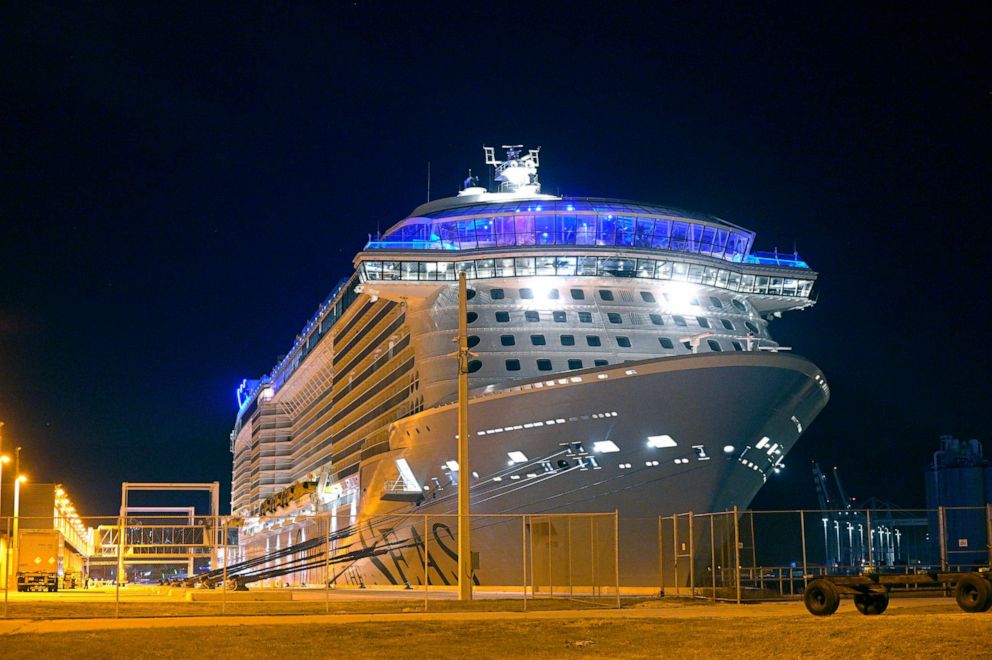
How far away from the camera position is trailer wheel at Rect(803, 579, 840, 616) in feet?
69.5

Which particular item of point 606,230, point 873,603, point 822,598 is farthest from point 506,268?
point 873,603

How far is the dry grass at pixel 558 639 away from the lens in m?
16.3

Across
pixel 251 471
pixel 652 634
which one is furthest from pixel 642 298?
pixel 251 471

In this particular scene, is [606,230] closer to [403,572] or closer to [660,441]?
[660,441]

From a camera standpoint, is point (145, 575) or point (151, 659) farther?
point (145, 575)

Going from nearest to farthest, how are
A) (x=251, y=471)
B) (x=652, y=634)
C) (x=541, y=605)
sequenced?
(x=652, y=634) < (x=541, y=605) < (x=251, y=471)

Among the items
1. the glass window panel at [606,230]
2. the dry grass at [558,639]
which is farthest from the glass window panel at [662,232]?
the dry grass at [558,639]

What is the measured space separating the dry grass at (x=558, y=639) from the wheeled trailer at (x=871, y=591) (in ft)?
1.64

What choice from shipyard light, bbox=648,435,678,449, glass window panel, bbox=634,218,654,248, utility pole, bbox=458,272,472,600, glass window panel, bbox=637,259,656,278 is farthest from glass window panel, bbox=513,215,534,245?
utility pole, bbox=458,272,472,600

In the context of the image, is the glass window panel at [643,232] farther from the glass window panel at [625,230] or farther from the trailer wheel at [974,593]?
the trailer wheel at [974,593]

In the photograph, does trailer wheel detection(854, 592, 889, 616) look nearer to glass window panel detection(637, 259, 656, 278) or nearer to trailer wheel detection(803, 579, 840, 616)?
trailer wheel detection(803, 579, 840, 616)

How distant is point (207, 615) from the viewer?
24828mm

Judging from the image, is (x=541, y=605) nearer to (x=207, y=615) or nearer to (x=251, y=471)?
(x=207, y=615)

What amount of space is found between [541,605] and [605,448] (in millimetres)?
10202
